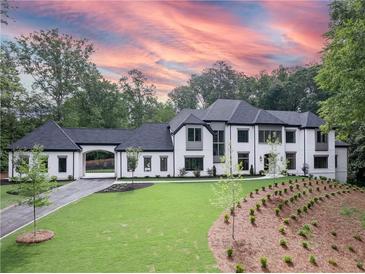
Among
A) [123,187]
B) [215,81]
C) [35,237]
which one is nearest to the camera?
[35,237]

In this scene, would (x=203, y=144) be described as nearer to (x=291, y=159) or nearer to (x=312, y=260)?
(x=291, y=159)

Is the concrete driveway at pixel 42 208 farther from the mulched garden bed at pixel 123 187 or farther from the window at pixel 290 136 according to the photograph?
the window at pixel 290 136

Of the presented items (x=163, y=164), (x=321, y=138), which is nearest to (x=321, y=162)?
(x=321, y=138)

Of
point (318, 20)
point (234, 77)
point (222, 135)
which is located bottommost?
point (222, 135)

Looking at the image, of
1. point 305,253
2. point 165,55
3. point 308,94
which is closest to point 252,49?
point 165,55

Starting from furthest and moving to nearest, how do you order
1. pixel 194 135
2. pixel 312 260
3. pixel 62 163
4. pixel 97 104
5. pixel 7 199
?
pixel 97 104 < pixel 194 135 < pixel 62 163 < pixel 7 199 < pixel 312 260

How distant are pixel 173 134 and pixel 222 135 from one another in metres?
6.58

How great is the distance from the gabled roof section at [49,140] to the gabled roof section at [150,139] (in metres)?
5.53

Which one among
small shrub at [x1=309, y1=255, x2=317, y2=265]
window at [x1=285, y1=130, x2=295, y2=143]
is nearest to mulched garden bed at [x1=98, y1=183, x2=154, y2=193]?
small shrub at [x1=309, y1=255, x2=317, y2=265]

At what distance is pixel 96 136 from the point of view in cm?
3522

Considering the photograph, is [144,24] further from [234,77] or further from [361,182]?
[234,77]

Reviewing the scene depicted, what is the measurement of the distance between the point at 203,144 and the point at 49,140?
17.7 m

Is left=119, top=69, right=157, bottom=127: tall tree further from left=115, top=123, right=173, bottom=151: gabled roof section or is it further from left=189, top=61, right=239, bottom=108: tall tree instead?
left=115, top=123, right=173, bottom=151: gabled roof section

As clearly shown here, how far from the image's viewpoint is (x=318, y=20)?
1742 cm
